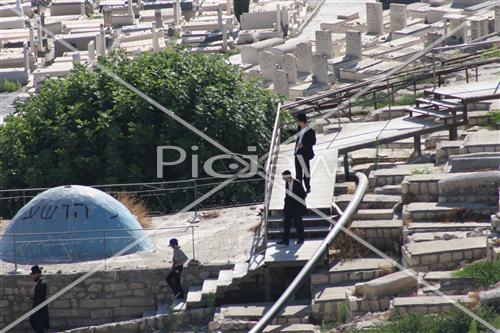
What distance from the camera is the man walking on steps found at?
2262 centimetres

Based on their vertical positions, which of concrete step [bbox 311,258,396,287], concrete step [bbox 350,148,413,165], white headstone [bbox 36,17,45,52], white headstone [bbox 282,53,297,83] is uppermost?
concrete step [bbox 350,148,413,165]

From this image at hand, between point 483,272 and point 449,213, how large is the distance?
2.50 metres

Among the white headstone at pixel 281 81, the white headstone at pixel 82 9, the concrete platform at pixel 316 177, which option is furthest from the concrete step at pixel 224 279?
the white headstone at pixel 82 9

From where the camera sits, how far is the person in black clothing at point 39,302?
22656 mm

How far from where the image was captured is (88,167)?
2764cm

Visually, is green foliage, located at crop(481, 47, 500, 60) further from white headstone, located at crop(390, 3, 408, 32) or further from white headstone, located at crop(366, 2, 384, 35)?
white headstone, located at crop(366, 2, 384, 35)

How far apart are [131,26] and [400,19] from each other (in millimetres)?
12758

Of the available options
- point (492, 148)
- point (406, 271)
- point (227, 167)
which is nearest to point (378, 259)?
point (406, 271)

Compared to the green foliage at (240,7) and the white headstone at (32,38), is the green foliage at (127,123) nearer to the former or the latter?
the white headstone at (32,38)

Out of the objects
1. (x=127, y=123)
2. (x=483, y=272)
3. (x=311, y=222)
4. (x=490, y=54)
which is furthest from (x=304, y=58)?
(x=483, y=272)

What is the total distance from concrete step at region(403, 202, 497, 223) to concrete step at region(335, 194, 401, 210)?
0.80 meters

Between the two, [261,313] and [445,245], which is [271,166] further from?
[445,245]

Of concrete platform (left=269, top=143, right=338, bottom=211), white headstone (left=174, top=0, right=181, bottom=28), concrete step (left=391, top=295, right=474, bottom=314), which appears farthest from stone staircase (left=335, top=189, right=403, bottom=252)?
white headstone (left=174, top=0, right=181, bottom=28)

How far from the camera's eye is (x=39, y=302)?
2270 centimetres
